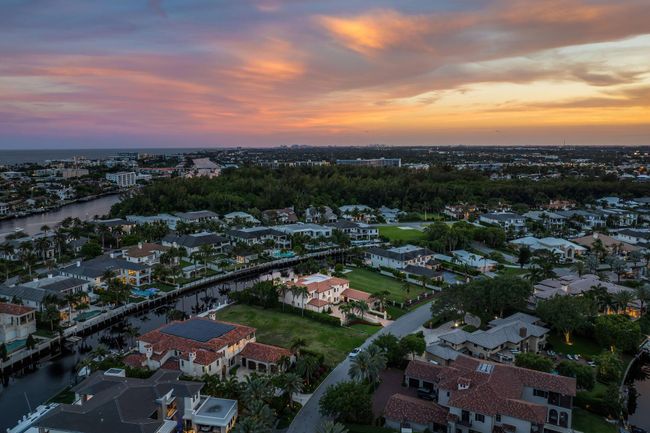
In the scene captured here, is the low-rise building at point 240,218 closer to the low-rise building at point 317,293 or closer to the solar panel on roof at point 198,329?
the low-rise building at point 317,293

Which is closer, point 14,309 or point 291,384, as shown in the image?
point 291,384

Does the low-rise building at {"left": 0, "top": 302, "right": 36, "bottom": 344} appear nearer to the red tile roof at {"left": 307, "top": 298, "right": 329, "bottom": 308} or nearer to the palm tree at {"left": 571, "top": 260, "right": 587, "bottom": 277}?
the red tile roof at {"left": 307, "top": 298, "right": 329, "bottom": 308}

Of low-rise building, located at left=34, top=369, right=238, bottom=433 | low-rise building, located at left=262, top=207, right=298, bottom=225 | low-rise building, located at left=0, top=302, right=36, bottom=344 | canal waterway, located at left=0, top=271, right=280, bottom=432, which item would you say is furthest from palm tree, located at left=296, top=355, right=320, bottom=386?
low-rise building, located at left=262, top=207, right=298, bottom=225

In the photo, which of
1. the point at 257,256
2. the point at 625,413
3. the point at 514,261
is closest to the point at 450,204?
the point at 514,261

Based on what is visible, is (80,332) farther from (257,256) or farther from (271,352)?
(257,256)

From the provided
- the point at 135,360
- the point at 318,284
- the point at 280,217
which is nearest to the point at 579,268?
the point at 318,284

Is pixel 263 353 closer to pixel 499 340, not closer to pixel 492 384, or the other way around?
pixel 492 384

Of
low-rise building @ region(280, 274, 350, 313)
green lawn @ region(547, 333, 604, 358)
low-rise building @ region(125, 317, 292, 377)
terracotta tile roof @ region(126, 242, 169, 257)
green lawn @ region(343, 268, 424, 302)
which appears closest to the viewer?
low-rise building @ region(125, 317, 292, 377)
